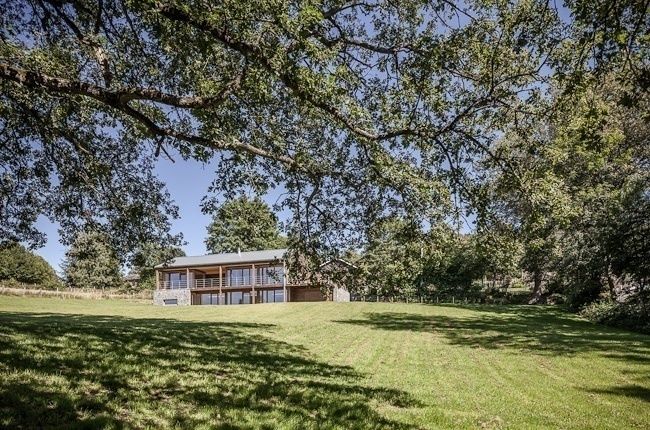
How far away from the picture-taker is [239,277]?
196ft

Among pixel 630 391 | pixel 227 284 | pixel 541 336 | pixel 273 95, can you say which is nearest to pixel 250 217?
pixel 273 95

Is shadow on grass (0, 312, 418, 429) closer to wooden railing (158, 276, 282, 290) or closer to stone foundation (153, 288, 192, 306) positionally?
wooden railing (158, 276, 282, 290)

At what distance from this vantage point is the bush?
82.6ft

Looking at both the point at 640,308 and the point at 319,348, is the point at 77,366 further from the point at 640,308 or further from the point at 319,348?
the point at 640,308

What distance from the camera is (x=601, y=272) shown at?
3027cm

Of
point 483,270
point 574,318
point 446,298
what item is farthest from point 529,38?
point 446,298

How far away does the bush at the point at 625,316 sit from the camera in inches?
991

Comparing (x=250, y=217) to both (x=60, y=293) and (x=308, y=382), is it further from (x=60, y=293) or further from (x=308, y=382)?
(x=60, y=293)

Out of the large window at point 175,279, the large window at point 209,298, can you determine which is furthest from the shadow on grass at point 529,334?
the large window at point 175,279

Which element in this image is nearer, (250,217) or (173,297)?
(250,217)

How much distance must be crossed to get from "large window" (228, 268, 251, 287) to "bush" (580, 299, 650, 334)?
41.0 metres

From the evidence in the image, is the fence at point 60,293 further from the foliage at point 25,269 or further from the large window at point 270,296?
the foliage at point 25,269

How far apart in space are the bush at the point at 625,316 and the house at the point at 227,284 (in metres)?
33.0

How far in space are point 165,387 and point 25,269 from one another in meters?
99.2
